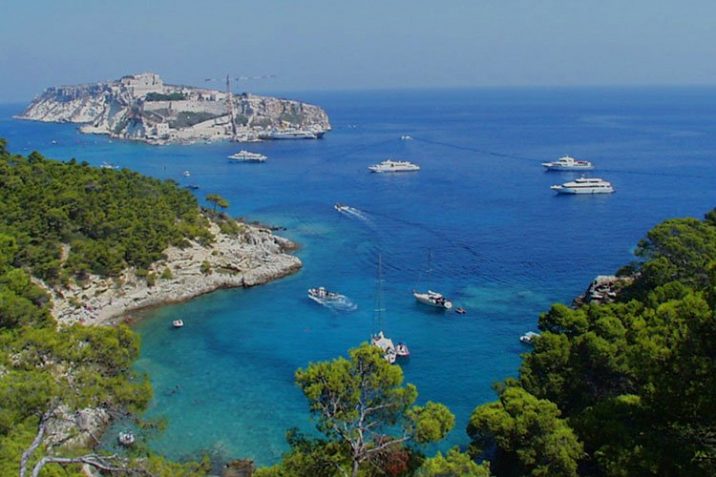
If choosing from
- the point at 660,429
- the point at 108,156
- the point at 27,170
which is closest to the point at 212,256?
the point at 27,170

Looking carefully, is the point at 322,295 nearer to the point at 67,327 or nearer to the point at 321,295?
the point at 321,295

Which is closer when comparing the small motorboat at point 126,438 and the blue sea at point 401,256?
the small motorboat at point 126,438

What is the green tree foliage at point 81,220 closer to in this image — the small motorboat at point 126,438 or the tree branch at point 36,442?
the small motorboat at point 126,438

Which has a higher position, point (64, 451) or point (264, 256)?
point (64, 451)

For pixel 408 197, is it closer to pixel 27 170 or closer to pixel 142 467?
pixel 27 170

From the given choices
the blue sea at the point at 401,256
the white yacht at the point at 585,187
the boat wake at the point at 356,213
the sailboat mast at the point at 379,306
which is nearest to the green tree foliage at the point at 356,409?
the blue sea at the point at 401,256

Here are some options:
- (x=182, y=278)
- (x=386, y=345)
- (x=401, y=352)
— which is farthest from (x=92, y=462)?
(x=182, y=278)
